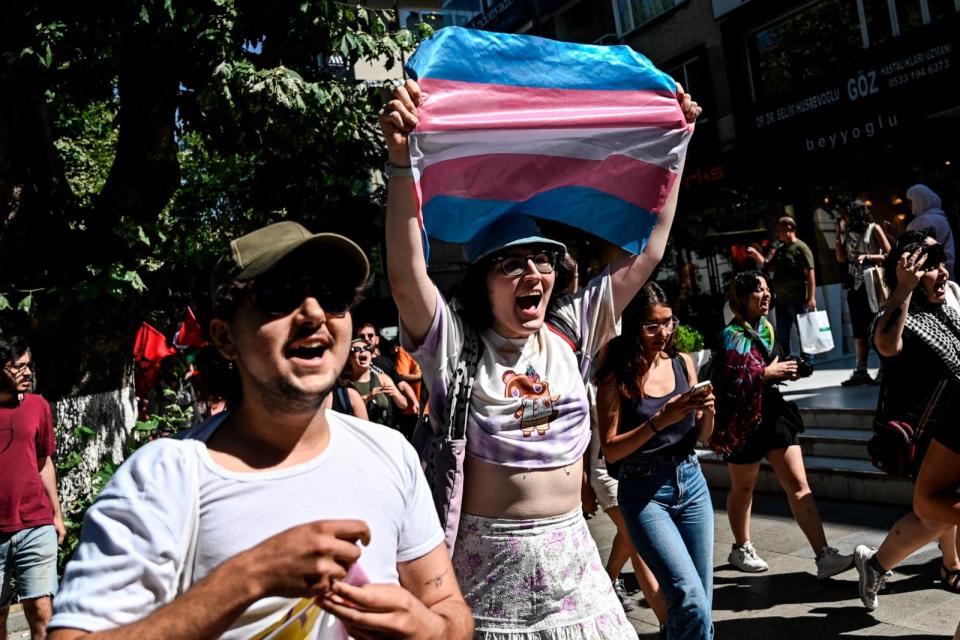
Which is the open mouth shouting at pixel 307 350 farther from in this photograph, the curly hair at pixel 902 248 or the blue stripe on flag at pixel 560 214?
the curly hair at pixel 902 248

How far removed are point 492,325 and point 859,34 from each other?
50.1ft

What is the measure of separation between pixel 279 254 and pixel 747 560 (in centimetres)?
524

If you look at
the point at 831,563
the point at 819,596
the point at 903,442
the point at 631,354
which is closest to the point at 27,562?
the point at 631,354

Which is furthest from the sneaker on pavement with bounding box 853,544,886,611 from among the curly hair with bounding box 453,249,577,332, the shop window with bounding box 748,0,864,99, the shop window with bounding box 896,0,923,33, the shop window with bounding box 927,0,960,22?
the shop window with bounding box 748,0,864,99

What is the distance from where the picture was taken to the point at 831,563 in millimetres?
5605

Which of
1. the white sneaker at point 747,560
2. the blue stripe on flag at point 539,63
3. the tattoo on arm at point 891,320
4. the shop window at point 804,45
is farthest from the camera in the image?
the shop window at point 804,45

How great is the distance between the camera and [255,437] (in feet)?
5.49

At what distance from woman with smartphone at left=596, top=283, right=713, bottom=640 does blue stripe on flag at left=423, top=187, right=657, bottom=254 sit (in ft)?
2.36

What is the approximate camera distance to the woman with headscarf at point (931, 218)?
878cm

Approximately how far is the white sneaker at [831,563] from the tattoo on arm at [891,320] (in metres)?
1.59

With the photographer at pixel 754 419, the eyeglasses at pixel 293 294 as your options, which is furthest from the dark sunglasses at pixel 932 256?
the eyeglasses at pixel 293 294

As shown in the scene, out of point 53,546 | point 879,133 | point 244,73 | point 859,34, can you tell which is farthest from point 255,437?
point 859,34

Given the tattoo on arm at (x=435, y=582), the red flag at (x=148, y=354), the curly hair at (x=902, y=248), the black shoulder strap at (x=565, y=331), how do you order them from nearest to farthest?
the tattoo on arm at (x=435, y=582) < the black shoulder strap at (x=565, y=331) < the curly hair at (x=902, y=248) < the red flag at (x=148, y=354)

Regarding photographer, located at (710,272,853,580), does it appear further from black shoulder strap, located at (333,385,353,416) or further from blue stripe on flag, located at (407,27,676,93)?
blue stripe on flag, located at (407,27,676,93)
